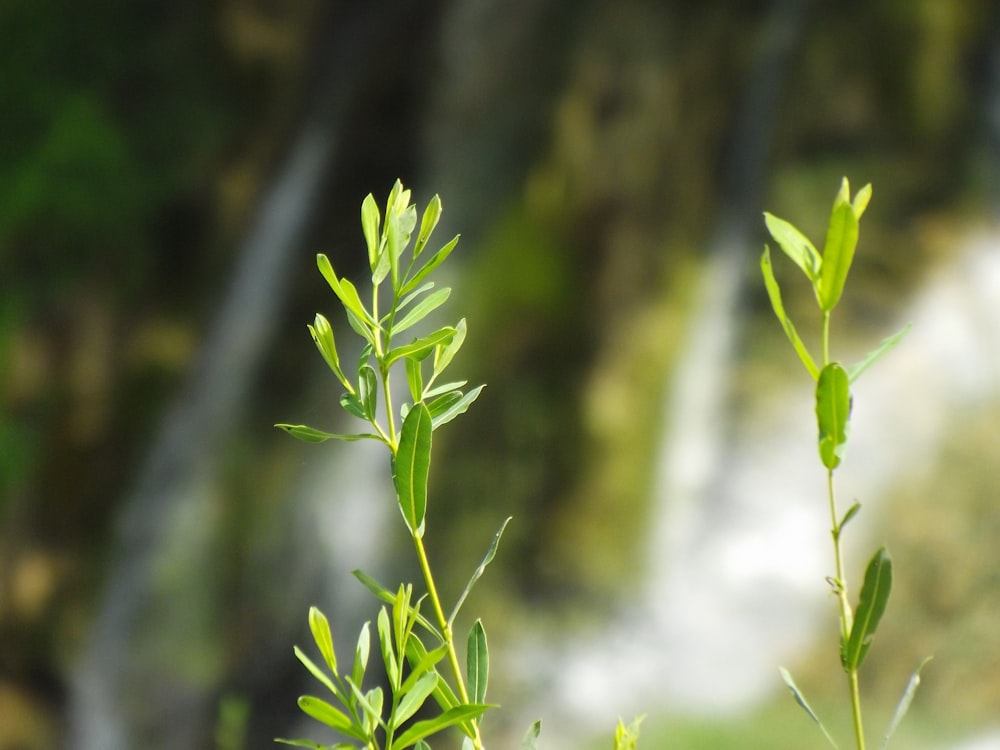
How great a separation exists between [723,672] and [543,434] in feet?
2.91

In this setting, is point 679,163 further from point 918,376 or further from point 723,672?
point 723,672

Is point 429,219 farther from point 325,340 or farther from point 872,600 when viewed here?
point 872,600

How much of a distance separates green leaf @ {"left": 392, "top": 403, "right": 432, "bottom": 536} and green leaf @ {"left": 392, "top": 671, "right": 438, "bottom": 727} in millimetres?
39

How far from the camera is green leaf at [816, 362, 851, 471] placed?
1.01 feet

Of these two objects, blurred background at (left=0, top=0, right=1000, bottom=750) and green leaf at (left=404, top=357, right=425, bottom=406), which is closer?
green leaf at (left=404, top=357, right=425, bottom=406)

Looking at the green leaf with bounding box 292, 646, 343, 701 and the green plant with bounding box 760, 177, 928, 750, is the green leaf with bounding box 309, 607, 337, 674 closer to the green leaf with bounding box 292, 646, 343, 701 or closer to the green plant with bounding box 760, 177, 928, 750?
the green leaf with bounding box 292, 646, 343, 701

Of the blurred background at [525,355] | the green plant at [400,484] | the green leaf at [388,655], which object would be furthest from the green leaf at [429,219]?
the blurred background at [525,355]

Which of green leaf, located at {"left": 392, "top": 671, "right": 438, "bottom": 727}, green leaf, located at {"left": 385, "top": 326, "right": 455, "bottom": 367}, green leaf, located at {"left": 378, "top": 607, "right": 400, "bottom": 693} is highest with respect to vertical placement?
green leaf, located at {"left": 385, "top": 326, "right": 455, "bottom": 367}

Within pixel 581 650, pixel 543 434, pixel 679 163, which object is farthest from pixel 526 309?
pixel 581 650

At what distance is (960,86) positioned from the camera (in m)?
3.84

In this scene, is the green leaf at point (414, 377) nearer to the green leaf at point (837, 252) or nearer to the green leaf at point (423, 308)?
the green leaf at point (423, 308)

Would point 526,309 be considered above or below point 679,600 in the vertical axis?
above

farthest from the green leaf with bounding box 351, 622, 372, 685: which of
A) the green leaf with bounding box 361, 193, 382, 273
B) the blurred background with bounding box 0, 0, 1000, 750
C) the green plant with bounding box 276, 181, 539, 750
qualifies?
the blurred background with bounding box 0, 0, 1000, 750

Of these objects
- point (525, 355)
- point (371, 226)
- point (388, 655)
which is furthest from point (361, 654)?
point (525, 355)
